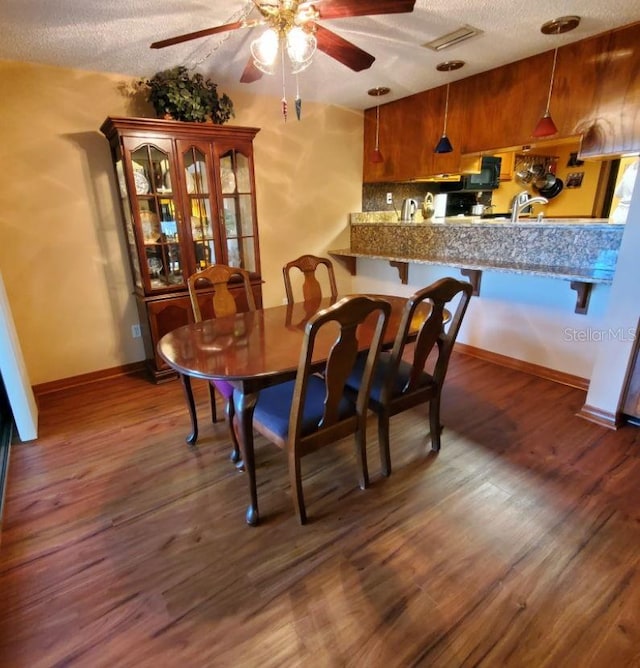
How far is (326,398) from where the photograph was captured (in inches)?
61.9

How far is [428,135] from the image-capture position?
11.8 ft

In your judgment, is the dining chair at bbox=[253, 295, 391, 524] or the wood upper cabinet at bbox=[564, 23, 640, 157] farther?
the wood upper cabinet at bbox=[564, 23, 640, 157]

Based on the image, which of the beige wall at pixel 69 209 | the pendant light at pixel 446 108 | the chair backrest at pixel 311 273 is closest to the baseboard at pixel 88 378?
the beige wall at pixel 69 209

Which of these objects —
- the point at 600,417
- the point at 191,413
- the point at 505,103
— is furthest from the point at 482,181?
the point at 191,413

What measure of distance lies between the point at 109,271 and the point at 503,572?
3189 mm

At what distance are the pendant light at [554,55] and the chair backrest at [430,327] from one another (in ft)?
5.26

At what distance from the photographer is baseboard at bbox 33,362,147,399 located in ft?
9.70

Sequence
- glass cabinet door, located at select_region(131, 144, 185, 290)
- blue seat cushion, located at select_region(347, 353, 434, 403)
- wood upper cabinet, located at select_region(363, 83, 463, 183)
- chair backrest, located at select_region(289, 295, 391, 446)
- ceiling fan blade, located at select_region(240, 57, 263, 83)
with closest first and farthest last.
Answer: chair backrest, located at select_region(289, 295, 391, 446), blue seat cushion, located at select_region(347, 353, 434, 403), ceiling fan blade, located at select_region(240, 57, 263, 83), glass cabinet door, located at select_region(131, 144, 185, 290), wood upper cabinet, located at select_region(363, 83, 463, 183)

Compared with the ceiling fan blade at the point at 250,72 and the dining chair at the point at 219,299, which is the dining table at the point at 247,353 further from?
the ceiling fan blade at the point at 250,72

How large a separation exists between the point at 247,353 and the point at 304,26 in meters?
1.48

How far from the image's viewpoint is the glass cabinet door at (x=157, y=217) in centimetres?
275

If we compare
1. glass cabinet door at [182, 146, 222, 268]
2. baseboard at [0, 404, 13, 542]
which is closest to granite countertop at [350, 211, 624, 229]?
glass cabinet door at [182, 146, 222, 268]

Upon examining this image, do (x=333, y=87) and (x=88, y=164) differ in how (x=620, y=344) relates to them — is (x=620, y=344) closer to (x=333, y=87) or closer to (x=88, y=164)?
(x=333, y=87)

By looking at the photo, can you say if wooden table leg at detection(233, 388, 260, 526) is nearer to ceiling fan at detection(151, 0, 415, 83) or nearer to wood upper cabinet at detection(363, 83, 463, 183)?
ceiling fan at detection(151, 0, 415, 83)
